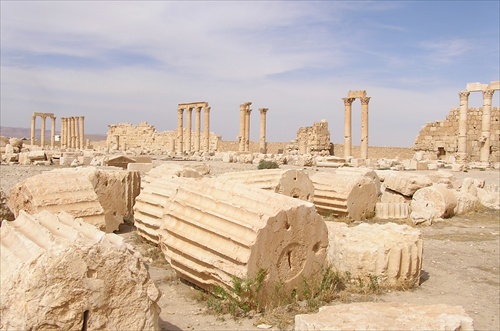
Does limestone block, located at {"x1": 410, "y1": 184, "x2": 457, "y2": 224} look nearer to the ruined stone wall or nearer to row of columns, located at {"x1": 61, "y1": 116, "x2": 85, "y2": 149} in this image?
the ruined stone wall

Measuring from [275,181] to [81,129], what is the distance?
1682 inches

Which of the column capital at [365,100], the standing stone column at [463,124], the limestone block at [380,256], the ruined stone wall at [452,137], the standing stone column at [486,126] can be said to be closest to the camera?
the limestone block at [380,256]

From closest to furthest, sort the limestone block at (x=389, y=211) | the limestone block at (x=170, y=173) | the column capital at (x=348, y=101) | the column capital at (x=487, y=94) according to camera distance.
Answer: the limestone block at (x=170, y=173), the limestone block at (x=389, y=211), the column capital at (x=487, y=94), the column capital at (x=348, y=101)

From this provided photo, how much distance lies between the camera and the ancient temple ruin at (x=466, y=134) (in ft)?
83.4

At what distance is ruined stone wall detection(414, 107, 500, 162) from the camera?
28312 mm

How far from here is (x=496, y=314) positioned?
4.93 metres

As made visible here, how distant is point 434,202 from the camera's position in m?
10.3

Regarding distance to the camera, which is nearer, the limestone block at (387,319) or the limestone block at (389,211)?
the limestone block at (387,319)

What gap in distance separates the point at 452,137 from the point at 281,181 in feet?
82.6

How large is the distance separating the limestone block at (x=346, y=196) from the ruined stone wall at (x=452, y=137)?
20437 millimetres

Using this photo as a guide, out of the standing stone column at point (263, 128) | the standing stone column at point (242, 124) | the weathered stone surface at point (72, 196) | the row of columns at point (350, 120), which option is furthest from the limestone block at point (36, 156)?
the row of columns at point (350, 120)

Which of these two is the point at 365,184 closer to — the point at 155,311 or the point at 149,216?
the point at 149,216

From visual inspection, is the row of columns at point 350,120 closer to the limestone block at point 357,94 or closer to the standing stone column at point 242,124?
the limestone block at point 357,94

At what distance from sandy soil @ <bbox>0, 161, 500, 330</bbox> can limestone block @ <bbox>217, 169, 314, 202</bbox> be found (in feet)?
6.74
